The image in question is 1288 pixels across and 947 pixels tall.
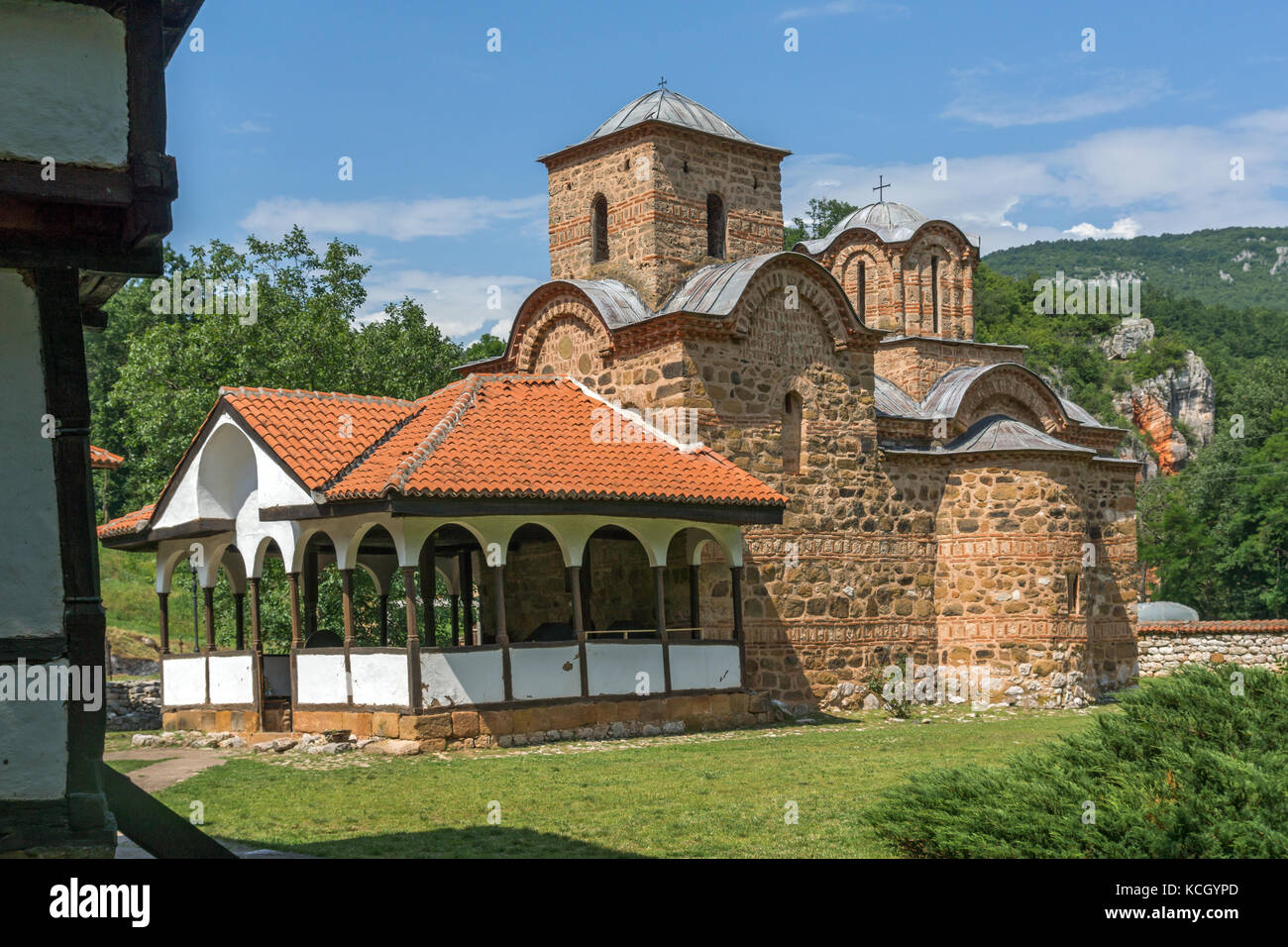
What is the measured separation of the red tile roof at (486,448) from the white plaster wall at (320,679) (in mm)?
1964

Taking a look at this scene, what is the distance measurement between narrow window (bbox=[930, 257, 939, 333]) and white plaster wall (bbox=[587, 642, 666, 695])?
12.1 metres

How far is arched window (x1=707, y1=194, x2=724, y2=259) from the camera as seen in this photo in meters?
20.1

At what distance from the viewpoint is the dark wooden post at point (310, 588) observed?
16750 millimetres

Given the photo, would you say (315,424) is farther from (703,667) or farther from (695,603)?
(703,667)

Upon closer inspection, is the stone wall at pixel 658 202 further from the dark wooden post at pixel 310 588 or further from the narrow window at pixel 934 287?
the dark wooden post at pixel 310 588

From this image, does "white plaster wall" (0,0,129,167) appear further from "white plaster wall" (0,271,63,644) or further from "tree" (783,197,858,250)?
"tree" (783,197,858,250)

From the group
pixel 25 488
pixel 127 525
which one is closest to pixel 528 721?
pixel 127 525

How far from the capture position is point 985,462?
20.2 metres

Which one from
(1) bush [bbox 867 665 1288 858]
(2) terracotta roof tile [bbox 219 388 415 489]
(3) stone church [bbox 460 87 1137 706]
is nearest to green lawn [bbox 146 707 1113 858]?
(1) bush [bbox 867 665 1288 858]

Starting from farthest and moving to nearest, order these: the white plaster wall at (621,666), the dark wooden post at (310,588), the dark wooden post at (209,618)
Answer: the dark wooden post at (209,618) → the dark wooden post at (310,588) → the white plaster wall at (621,666)

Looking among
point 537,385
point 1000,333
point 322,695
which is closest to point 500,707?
point 322,695

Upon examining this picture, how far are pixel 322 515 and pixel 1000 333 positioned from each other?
47.1 m

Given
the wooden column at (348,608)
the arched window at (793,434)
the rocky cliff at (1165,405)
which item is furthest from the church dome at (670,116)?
the rocky cliff at (1165,405)
